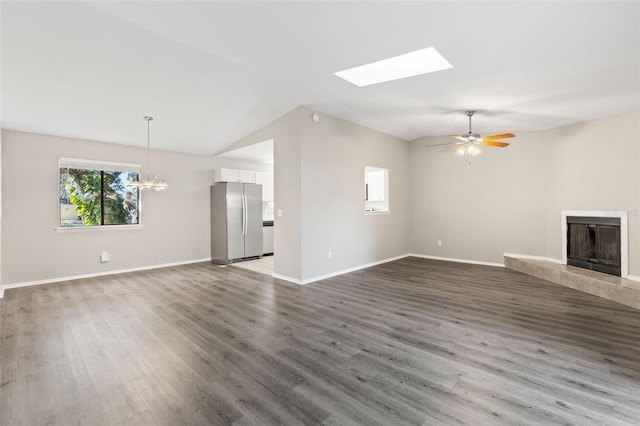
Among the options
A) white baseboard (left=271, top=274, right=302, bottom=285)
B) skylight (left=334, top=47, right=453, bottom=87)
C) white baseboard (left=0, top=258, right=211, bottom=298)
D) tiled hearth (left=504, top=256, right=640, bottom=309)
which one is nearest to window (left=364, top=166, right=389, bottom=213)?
white baseboard (left=271, top=274, right=302, bottom=285)

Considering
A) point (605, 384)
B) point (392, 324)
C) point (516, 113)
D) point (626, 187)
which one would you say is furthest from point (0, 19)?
point (626, 187)

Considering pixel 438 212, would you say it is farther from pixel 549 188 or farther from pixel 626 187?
pixel 626 187

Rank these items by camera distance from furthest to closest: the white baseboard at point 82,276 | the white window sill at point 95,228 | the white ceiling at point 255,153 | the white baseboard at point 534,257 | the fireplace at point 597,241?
the white ceiling at point 255,153, the white baseboard at point 534,257, the white window sill at point 95,228, the white baseboard at point 82,276, the fireplace at point 597,241

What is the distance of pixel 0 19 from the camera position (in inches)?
103

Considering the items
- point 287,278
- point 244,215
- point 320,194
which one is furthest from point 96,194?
point 320,194

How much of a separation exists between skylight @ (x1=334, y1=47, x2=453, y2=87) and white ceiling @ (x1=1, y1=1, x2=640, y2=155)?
105 millimetres

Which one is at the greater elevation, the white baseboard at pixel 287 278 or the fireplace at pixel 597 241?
the fireplace at pixel 597 241

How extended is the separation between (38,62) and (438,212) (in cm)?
741

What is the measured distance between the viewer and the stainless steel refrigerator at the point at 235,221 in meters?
6.68

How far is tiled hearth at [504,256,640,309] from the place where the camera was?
3797 mm

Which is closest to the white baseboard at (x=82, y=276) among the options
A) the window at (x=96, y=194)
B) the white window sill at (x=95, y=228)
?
the white window sill at (x=95, y=228)

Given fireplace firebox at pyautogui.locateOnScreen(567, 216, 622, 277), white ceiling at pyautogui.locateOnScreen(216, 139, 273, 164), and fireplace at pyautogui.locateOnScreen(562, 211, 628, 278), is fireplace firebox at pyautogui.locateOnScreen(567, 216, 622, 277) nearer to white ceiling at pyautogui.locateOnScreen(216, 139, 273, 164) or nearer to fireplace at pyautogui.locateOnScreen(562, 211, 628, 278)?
fireplace at pyautogui.locateOnScreen(562, 211, 628, 278)

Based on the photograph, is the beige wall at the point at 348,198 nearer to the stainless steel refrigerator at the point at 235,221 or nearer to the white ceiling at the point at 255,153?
the white ceiling at the point at 255,153

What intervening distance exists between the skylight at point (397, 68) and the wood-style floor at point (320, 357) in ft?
Result: 9.78
